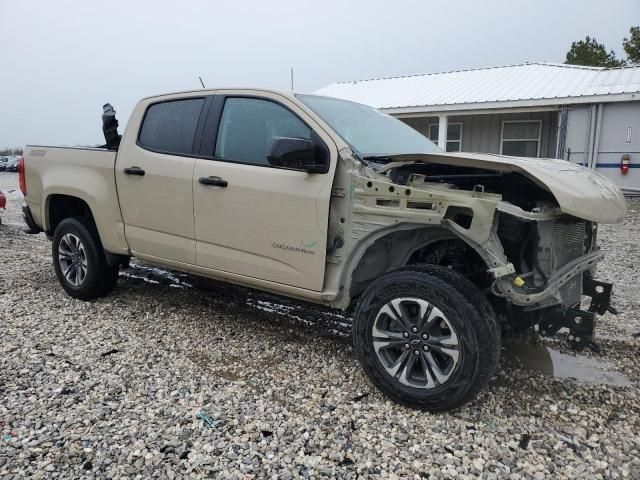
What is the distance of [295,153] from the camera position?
10.3 feet

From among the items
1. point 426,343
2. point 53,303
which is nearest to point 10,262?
point 53,303

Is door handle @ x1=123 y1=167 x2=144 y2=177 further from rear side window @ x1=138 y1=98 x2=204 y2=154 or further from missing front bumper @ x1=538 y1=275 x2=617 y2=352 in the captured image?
missing front bumper @ x1=538 y1=275 x2=617 y2=352

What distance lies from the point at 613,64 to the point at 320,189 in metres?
28.3

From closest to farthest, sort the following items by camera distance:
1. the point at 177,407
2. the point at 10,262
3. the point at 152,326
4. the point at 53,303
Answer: the point at 177,407
the point at 152,326
the point at 53,303
the point at 10,262

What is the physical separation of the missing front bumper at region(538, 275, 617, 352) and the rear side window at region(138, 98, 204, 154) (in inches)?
115

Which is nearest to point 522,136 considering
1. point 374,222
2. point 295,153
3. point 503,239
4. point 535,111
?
point 535,111

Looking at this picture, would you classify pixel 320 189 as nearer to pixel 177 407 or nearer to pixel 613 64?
pixel 177 407

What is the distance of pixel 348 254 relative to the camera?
129 inches

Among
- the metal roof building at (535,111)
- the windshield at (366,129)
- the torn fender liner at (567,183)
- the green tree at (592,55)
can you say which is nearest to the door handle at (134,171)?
the windshield at (366,129)

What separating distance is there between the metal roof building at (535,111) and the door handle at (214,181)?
11.4 meters

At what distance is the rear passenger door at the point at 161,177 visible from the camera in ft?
13.3

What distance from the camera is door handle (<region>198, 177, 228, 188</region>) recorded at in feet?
12.2

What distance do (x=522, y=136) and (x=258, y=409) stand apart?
14184mm

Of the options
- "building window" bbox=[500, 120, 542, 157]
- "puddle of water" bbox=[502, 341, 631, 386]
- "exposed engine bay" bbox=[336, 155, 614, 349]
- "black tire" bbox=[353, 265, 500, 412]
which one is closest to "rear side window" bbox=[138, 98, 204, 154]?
"exposed engine bay" bbox=[336, 155, 614, 349]
